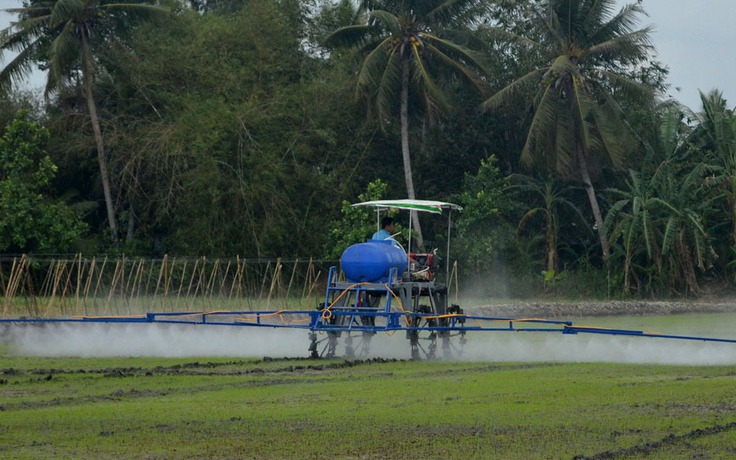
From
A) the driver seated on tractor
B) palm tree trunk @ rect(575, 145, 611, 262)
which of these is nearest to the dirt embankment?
palm tree trunk @ rect(575, 145, 611, 262)

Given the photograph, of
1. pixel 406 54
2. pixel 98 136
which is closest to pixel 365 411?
pixel 98 136

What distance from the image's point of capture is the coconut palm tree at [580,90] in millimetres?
47781

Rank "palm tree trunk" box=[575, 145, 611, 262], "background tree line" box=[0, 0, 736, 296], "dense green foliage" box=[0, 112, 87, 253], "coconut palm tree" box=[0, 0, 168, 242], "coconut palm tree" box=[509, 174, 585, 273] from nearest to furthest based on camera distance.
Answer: "dense green foliage" box=[0, 112, 87, 253] → "coconut palm tree" box=[0, 0, 168, 242] → "background tree line" box=[0, 0, 736, 296] → "palm tree trunk" box=[575, 145, 611, 262] → "coconut palm tree" box=[509, 174, 585, 273]

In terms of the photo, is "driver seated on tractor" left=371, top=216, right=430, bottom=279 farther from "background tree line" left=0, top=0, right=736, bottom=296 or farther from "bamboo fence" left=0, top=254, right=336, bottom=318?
"background tree line" left=0, top=0, right=736, bottom=296

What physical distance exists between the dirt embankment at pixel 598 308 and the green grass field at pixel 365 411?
20499mm

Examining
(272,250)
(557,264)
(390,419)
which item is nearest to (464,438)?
(390,419)

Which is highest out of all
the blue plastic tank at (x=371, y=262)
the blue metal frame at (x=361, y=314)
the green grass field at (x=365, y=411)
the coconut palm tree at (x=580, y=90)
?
the coconut palm tree at (x=580, y=90)

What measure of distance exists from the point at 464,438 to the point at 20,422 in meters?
5.49

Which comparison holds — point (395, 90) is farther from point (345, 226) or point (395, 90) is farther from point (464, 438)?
point (464, 438)

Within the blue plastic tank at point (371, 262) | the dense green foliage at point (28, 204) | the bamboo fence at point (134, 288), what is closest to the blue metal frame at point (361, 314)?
the blue plastic tank at point (371, 262)

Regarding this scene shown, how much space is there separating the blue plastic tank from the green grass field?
2.15m

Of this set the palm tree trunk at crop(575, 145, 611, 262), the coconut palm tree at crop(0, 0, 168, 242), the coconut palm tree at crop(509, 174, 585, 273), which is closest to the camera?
the coconut palm tree at crop(0, 0, 168, 242)

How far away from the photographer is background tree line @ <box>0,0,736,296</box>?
4709cm

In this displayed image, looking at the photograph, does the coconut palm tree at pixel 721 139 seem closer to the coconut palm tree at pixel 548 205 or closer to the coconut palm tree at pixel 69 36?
the coconut palm tree at pixel 548 205
